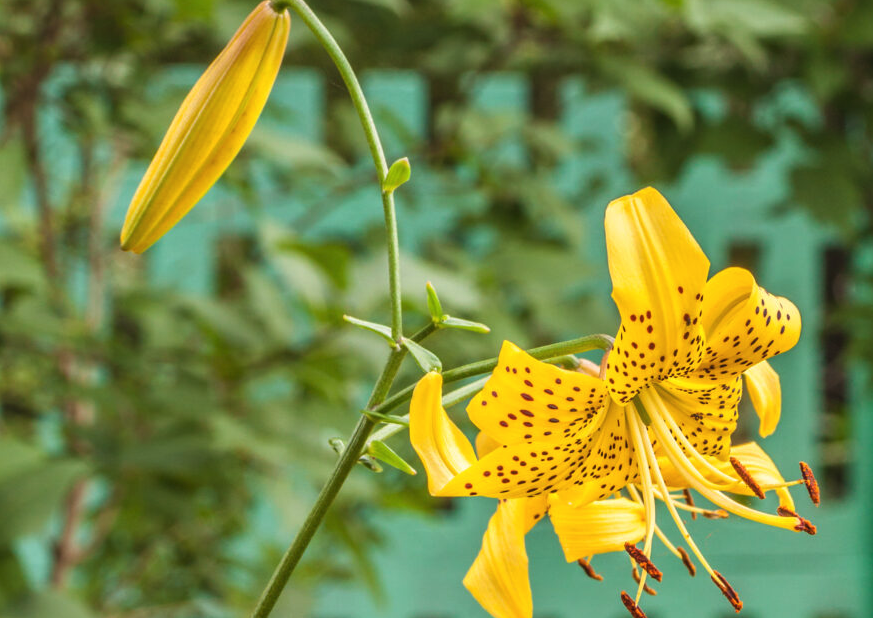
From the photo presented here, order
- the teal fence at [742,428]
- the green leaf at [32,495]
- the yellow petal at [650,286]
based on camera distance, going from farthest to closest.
Answer: the teal fence at [742,428], the green leaf at [32,495], the yellow petal at [650,286]

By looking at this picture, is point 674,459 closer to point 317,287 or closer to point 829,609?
point 317,287

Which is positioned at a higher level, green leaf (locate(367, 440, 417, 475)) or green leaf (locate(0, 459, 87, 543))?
green leaf (locate(367, 440, 417, 475))

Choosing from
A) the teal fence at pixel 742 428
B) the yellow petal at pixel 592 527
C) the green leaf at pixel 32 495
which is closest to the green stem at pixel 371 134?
the yellow petal at pixel 592 527

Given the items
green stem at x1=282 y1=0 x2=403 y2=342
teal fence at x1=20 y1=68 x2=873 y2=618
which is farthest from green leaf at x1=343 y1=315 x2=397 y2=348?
teal fence at x1=20 y1=68 x2=873 y2=618

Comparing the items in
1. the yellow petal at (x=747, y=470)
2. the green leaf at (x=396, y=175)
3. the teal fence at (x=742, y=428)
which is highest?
the green leaf at (x=396, y=175)

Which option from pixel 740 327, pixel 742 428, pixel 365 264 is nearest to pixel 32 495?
pixel 365 264

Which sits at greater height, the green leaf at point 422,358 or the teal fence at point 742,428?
the green leaf at point 422,358

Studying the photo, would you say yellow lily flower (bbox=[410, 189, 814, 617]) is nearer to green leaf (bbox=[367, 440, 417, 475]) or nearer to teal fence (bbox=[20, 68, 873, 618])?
green leaf (bbox=[367, 440, 417, 475])

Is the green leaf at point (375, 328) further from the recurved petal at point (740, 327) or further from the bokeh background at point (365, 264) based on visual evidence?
the bokeh background at point (365, 264)
